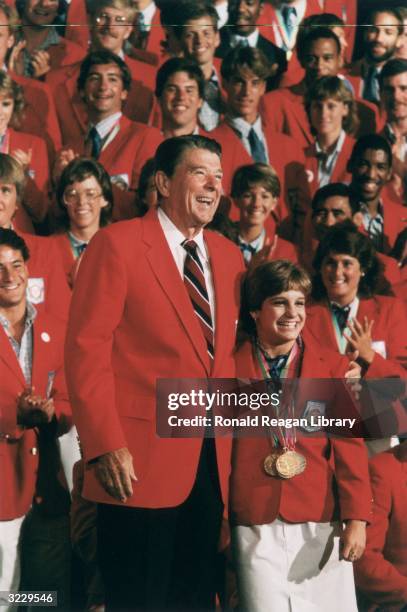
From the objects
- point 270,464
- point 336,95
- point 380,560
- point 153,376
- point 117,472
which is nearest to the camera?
point 117,472

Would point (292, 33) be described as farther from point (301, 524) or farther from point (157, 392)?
point (301, 524)

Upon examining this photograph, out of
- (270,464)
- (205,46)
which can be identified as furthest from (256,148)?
(270,464)

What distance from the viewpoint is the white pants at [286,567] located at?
9.91ft

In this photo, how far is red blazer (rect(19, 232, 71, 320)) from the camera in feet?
10.3

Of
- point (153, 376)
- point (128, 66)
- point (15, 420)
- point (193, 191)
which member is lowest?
point (15, 420)

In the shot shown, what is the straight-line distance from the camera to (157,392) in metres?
2.96

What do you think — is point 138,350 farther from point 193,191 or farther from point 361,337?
point 361,337

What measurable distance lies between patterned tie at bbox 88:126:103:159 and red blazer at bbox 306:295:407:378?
2.99 feet

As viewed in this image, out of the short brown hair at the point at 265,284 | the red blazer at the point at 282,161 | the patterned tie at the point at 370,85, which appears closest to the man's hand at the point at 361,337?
the short brown hair at the point at 265,284

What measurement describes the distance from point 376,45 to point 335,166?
433 mm

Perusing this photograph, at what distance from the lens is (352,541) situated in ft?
10.1

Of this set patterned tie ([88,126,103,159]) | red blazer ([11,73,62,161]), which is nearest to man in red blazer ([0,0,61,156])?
red blazer ([11,73,62,161])

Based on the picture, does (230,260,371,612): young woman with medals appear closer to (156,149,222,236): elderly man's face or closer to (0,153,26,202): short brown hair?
(156,149,222,236): elderly man's face

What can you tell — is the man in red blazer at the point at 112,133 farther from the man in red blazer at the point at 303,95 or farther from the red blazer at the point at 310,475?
the red blazer at the point at 310,475
